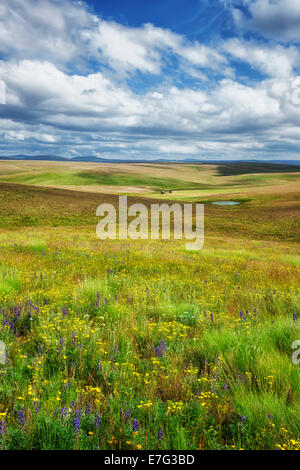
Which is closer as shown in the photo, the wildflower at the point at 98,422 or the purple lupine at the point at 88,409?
the wildflower at the point at 98,422

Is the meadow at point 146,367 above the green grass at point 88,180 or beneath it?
beneath

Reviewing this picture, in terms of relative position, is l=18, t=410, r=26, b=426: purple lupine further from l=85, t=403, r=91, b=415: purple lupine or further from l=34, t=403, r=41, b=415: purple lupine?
l=85, t=403, r=91, b=415: purple lupine

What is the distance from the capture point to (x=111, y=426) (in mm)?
2475

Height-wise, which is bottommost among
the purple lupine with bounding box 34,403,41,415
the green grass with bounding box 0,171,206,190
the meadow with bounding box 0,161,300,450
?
the meadow with bounding box 0,161,300,450

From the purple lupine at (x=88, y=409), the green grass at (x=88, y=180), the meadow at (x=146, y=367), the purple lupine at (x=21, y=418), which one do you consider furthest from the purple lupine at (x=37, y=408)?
the green grass at (x=88, y=180)

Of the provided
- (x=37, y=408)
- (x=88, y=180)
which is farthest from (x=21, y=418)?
(x=88, y=180)

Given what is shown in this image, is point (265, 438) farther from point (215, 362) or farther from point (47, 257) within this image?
point (47, 257)

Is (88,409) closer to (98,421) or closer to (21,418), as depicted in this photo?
(98,421)

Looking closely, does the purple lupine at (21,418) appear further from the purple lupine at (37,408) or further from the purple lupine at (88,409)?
the purple lupine at (88,409)

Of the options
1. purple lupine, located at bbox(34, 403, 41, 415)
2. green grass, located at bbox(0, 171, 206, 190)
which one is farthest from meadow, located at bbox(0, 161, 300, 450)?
green grass, located at bbox(0, 171, 206, 190)

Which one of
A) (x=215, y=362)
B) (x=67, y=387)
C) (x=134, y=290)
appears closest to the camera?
(x=67, y=387)

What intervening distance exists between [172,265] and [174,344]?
246 inches

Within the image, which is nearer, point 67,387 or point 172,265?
point 67,387
